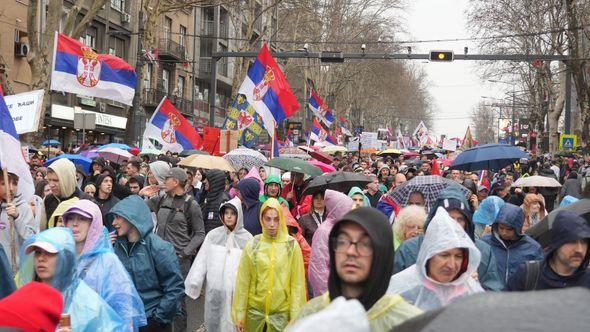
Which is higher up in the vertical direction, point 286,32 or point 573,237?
point 286,32

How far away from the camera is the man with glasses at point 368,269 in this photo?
109 inches

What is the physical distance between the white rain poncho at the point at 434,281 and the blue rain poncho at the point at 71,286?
1.41m

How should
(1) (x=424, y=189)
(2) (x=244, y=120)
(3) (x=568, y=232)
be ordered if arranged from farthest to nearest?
(2) (x=244, y=120), (1) (x=424, y=189), (3) (x=568, y=232)

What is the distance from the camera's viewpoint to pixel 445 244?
3.83m

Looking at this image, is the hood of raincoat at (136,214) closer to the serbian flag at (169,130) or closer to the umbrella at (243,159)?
the umbrella at (243,159)

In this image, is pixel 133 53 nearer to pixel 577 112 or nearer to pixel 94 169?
pixel 577 112

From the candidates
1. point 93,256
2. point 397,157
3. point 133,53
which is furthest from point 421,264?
point 133,53

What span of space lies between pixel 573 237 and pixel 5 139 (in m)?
4.08

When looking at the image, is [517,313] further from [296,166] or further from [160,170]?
[296,166]

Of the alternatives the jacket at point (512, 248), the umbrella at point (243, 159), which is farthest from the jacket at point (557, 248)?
the umbrella at point (243, 159)

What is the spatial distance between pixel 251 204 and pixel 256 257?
2834mm

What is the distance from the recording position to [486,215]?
7.50 meters

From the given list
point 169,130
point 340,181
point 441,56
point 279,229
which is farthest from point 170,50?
Result: point 279,229

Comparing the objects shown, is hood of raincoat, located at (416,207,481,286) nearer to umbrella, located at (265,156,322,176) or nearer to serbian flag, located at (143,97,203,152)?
umbrella, located at (265,156,322,176)
